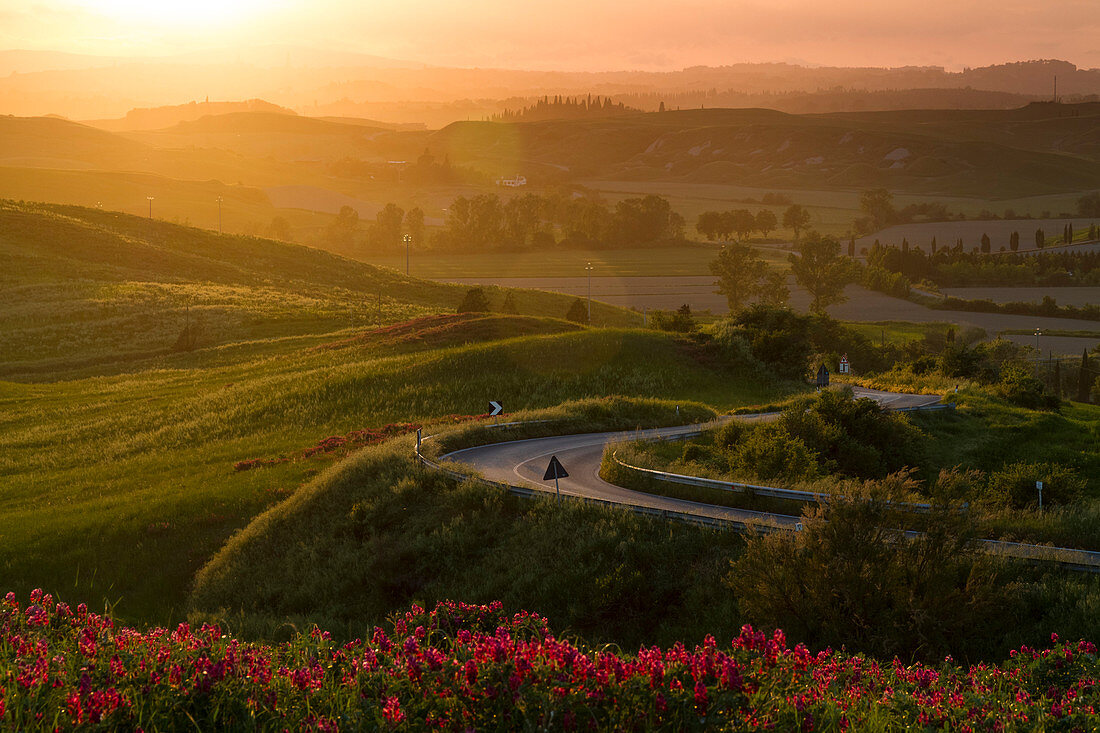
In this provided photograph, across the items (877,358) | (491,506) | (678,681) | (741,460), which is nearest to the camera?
(678,681)

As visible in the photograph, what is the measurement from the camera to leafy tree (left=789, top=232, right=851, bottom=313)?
432 feet

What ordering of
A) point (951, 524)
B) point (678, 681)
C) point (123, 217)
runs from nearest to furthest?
point (678, 681) → point (951, 524) → point (123, 217)

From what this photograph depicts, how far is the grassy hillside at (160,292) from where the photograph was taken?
83.1 metres

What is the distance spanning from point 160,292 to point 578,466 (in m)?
83.6

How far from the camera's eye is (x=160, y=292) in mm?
102062

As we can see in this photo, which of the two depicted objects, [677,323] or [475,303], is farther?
[475,303]

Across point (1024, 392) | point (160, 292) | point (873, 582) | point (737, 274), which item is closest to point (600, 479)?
point (873, 582)

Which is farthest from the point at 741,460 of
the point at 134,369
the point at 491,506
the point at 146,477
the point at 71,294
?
the point at 71,294

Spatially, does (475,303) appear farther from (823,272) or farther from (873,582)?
(873,582)

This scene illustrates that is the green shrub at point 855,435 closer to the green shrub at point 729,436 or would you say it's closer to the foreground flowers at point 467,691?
the green shrub at point 729,436

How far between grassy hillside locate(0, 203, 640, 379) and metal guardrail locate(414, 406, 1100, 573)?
5709cm

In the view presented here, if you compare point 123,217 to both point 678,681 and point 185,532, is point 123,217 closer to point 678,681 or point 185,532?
point 185,532

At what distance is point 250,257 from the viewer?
13288 cm

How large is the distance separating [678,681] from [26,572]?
87.6 feet
